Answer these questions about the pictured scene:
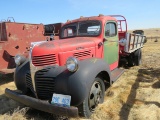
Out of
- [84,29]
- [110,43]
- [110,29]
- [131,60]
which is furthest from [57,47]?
[131,60]

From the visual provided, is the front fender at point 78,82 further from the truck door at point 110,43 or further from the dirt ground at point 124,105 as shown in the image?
the truck door at point 110,43

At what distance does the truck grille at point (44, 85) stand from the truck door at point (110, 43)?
2.01 meters

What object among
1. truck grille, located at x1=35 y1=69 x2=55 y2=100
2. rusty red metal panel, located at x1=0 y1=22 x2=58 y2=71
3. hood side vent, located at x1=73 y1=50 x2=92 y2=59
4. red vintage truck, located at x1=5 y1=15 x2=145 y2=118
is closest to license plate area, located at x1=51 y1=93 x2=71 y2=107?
red vintage truck, located at x1=5 y1=15 x2=145 y2=118

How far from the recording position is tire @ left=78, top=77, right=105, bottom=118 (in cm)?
379

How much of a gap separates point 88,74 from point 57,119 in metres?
1.05

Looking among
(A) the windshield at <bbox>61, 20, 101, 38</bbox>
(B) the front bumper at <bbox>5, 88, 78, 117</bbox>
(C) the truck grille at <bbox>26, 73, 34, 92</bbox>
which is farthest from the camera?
(A) the windshield at <bbox>61, 20, 101, 38</bbox>

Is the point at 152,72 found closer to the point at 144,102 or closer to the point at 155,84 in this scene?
the point at 155,84

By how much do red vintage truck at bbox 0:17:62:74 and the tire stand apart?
360 centimetres

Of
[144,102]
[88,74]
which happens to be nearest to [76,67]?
[88,74]

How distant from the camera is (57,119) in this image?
4008 millimetres

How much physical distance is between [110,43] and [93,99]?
1.98 meters

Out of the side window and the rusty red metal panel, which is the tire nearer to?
the side window

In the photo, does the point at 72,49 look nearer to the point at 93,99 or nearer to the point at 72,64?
the point at 72,64

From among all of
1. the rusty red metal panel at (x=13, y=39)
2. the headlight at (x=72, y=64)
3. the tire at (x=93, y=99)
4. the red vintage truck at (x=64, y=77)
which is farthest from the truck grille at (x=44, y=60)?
the rusty red metal panel at (x=13, y=39)
